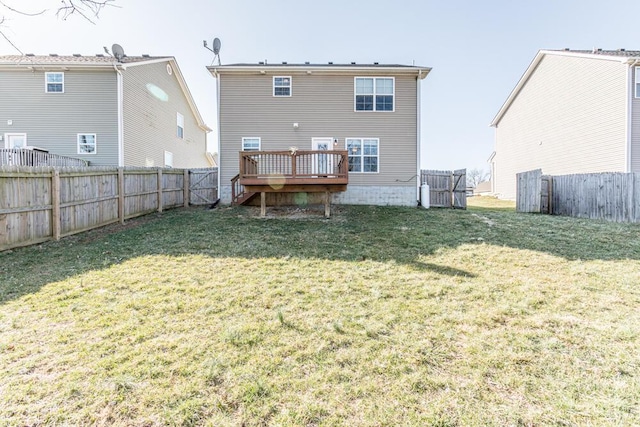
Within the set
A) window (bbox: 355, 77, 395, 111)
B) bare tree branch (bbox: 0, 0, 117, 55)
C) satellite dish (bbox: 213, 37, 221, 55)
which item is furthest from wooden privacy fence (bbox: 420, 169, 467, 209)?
bare tree branch (bbox: 0, 0, 117, 55)

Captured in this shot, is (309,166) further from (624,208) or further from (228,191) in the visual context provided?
(624,208)

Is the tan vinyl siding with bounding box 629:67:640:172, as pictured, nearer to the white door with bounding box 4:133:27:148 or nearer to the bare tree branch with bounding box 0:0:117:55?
the bare tree branch with bounding box 0:0:117:55

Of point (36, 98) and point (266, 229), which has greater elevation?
point (36, 98)

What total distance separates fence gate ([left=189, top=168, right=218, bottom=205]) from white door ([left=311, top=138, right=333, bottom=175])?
15.2ft

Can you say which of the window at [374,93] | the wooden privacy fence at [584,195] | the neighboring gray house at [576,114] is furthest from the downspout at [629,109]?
the window at [374,93]

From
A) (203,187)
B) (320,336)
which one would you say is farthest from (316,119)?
(320,336)

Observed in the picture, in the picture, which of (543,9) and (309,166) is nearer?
(309,166)

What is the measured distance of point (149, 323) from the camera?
11.4 ft

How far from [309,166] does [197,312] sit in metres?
8.44

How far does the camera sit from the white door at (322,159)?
35.5ft

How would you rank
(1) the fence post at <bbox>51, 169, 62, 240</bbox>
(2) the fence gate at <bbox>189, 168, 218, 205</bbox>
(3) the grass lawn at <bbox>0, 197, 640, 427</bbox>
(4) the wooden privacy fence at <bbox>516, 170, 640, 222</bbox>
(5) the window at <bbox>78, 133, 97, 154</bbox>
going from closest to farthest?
(3) the grass lawn at <bbox>0, 197, 640, 427</bbox>
(1) the fence post at <bbox>51, 169, 62, 240</bbox>
(4) the wooden privacy fence at <bbox>516, 170, 640, 222</bbox>
(2) the fence gate at <bbox>189, 168, 218, 205</bbox>
(5) the window at <bbox>78, 133, 97, 154</bbox>

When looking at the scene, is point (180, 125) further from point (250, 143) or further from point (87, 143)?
point (250, 143)

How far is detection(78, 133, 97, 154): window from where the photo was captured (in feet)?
44.4

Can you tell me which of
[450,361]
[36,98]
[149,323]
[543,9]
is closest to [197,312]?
[149,323]
